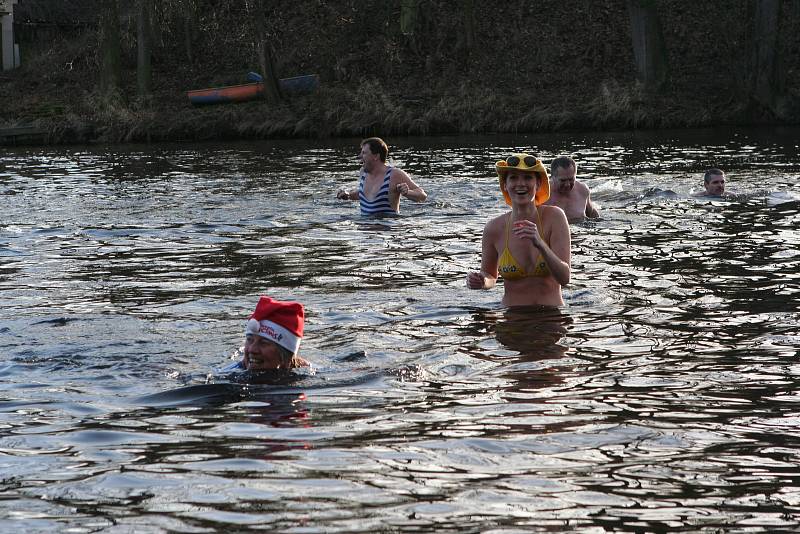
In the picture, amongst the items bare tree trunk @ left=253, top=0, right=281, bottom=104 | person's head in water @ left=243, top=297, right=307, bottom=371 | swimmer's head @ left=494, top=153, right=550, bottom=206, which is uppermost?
bare tree trunk @ left=253, top=0, right=281, bottom=104

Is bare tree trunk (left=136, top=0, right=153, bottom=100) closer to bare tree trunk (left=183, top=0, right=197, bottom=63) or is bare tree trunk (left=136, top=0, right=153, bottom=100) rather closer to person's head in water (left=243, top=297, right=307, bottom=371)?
bare tree trunk (left=183, top=0, right=197, bottom=63)

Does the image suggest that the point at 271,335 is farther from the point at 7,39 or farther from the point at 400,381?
the point at 7,39

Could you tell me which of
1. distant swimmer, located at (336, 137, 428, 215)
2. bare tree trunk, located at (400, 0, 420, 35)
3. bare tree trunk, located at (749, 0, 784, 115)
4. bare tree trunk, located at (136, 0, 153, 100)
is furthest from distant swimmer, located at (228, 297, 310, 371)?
bare tree trunk, located at (400, 0, 420, 35)

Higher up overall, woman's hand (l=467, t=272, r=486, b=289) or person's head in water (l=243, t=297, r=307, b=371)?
woman's hand (l=467, t=272, r=486, b=289)

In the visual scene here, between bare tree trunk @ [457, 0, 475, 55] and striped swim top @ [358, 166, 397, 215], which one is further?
bare tree trunk @ [457, 0, 475, 55]

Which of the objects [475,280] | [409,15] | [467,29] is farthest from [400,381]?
[467,29]

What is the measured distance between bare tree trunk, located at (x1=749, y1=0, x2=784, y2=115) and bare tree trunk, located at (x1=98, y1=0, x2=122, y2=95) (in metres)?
22.4

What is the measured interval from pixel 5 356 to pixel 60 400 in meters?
1.71

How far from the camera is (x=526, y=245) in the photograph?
422 inches

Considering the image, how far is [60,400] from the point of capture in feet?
27.2

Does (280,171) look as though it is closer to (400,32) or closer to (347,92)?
(347,92)

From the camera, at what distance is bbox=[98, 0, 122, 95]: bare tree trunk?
4475cm

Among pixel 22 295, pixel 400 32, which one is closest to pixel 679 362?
pixel 22 295

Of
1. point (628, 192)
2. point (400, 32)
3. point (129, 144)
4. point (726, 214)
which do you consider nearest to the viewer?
point (726, 214)
